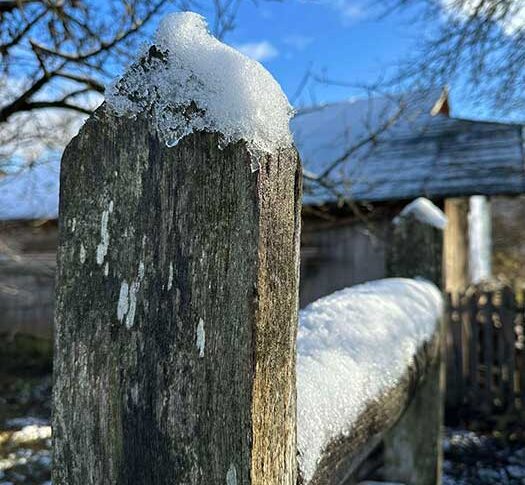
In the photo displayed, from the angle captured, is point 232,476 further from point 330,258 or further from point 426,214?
point 330,258

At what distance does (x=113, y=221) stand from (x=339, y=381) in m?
0.60

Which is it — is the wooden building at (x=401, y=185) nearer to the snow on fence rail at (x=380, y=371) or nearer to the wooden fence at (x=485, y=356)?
the wooden fence at (x=485, y=356)

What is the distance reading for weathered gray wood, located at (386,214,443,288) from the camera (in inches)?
108

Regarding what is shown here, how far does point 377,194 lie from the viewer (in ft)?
23.1

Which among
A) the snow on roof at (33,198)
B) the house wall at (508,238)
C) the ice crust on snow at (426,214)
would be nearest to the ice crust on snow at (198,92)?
the ice crust on snow at (426,214)

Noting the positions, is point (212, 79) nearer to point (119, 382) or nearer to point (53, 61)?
point (119, 382)

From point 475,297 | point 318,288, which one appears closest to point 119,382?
point 475,297

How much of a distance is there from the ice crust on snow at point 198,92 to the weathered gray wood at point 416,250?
224 cm

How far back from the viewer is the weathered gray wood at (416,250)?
2734 millimetres

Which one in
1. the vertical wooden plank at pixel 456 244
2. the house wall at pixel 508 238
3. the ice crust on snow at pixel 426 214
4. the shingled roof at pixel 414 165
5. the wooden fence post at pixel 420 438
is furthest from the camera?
the house wall at pixel 508 238

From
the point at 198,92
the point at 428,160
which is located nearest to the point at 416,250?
the point at 198,92

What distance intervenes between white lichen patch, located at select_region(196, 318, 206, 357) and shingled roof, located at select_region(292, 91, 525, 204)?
15.4 ft

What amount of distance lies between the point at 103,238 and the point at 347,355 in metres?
0.70

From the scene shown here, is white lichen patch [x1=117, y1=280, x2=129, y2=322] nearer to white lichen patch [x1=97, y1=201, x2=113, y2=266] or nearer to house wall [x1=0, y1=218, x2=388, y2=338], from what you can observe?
white lichen patch [x1=97, y1=201, x2=113, y2=266]
